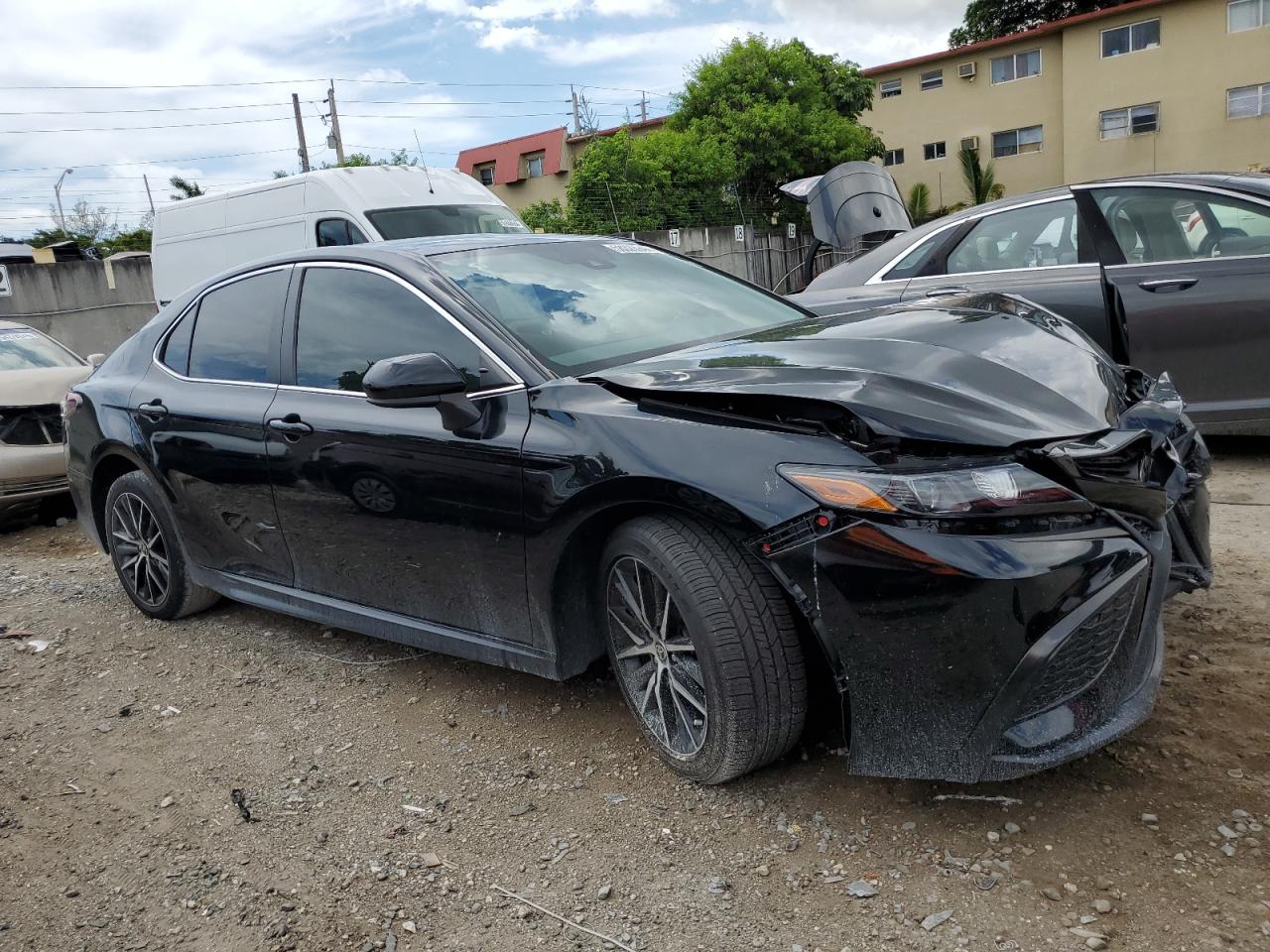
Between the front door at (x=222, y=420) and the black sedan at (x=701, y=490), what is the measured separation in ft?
0.06

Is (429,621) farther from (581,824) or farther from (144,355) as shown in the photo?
(144,355)

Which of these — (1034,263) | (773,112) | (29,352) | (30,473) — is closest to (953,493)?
(1034,263)

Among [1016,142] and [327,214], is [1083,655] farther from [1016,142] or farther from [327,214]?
[1016,142]

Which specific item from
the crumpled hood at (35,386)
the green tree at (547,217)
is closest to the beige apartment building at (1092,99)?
the green tree at (547,217)

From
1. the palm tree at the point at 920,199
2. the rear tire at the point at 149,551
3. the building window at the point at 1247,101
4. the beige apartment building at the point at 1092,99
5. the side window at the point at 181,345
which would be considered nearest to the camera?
the side window at the point at 181,345

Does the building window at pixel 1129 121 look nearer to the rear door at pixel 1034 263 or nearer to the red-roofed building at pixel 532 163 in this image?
the red-roofed building at pixel 532 163

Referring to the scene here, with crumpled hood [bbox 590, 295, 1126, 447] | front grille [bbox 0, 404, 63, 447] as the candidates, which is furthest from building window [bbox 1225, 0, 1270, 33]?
front grille [bbox 0, 404, 63, 447]

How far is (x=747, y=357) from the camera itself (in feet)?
9.37

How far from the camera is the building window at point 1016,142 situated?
34188 millimetres

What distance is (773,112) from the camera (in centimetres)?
2941

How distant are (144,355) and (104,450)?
1.51ft

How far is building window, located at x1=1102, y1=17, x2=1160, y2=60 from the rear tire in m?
34.4

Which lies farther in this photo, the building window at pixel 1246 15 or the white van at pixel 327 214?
the building window at pixel 1246 15

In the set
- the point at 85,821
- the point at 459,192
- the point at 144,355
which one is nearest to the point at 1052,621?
the point at 85,821
